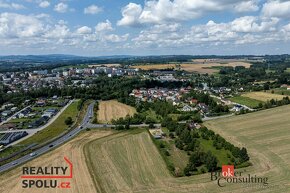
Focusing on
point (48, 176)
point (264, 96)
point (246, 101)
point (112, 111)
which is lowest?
point (112, 111)

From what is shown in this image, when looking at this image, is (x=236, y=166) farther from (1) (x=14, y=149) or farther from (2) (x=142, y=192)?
(1) (x=14, y=149)

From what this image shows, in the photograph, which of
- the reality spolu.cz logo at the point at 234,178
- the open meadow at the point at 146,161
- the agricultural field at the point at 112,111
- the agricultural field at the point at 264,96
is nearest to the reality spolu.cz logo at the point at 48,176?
the open meadow at the point at 146,161

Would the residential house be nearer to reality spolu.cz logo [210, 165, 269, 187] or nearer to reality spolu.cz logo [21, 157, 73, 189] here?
reality spolu.cz logo [210, 165, 269, 187]

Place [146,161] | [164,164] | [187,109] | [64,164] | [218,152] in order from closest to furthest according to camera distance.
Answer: [164,164]
[64,164]
[146,161]
[218,152]
[187,109]

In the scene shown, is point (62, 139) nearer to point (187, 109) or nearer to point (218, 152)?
point (218, 152)

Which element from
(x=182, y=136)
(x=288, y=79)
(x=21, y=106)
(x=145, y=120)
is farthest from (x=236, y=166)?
(x=288, y=79)

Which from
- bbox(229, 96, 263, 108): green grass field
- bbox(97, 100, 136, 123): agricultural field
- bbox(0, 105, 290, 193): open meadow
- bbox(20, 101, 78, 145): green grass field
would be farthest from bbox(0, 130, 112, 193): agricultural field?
bbox(229, 96, 263, 108): green grass field

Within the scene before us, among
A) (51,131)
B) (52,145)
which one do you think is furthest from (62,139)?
(51,131)
